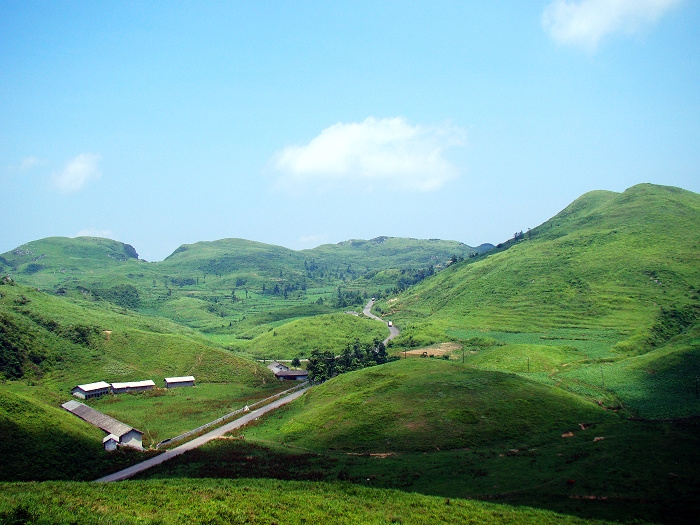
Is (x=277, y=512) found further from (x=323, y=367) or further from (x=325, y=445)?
(x=323, y=367)

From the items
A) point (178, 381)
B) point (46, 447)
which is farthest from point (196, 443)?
point (178, 381)

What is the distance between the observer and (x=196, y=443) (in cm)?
6762

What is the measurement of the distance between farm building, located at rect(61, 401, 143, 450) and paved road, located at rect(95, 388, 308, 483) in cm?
637

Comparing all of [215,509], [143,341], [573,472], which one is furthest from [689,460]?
[143,341]

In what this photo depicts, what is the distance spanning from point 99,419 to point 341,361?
61.5m

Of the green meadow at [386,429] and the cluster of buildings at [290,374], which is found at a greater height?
the green meadow at [386,429]

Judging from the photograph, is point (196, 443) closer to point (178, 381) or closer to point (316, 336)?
point (178, 381)

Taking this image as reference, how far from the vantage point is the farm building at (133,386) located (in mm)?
95750

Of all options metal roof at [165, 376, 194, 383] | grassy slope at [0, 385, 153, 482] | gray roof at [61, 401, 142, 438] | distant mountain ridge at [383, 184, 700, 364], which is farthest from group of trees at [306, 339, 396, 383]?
grassy slope at [0, 385, 153, 482]

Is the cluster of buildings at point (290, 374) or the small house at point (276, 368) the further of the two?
the small house at point (276, 368)

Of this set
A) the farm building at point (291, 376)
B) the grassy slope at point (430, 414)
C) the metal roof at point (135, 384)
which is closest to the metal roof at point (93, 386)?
the metal roof at point (135, 384)

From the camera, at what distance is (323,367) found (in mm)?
113375

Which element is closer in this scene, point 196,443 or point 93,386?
point 196,443

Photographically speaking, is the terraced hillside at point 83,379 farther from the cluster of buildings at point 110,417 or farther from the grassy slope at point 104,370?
the cluster of buildings at point 110,417
